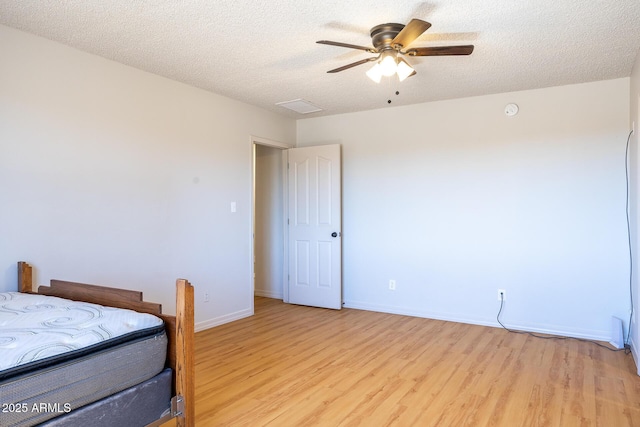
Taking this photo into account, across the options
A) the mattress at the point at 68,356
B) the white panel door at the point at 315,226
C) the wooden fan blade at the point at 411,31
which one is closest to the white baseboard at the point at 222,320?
the white panel door at the point at 315,226

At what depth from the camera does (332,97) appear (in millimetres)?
4438

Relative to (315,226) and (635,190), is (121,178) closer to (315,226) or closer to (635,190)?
(315,226)

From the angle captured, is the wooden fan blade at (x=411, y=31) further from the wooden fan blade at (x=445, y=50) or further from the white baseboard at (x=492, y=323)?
the white baseboard at (x=492, y=323)

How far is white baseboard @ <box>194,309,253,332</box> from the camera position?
4098 millimetres

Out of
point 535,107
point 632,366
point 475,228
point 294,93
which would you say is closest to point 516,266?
point 475,228


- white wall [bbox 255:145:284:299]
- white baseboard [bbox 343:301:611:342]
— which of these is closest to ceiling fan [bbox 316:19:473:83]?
white baseboard [bbox 343:301:611:342]

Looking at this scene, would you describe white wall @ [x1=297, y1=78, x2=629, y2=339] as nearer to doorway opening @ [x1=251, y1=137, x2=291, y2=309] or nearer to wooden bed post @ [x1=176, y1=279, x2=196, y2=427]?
doorway opening @ [x1=251, y1=137, x2=291, y2=309]

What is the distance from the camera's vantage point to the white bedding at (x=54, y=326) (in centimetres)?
149

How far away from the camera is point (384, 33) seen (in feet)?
8.81

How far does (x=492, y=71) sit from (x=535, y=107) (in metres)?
0.84

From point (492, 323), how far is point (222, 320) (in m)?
2.87

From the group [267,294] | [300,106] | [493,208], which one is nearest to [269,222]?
[267,294]

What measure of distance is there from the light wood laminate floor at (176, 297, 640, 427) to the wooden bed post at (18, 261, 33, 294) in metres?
1.30

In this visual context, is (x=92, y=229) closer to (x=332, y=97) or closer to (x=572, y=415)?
(x=332, y=97)
